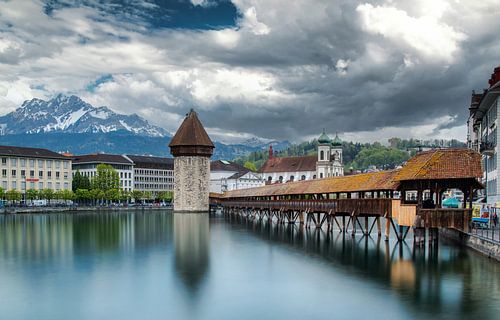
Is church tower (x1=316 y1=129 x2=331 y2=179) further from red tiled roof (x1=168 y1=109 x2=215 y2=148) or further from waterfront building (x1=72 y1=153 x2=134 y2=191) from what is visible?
red tiled roof (x1=168 y1=109 x2=215 y2=148)

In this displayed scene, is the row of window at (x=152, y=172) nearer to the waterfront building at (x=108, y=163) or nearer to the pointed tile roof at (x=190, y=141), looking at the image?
the waterfront building at (x=108, y=163)

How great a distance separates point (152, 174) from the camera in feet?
417

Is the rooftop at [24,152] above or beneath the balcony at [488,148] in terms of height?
above

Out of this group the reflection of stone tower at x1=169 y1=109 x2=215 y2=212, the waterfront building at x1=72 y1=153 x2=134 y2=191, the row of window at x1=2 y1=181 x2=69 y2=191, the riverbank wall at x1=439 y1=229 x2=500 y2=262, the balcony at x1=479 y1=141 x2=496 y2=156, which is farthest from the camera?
the waterfront building at x1=72 y1=153 x2=134 y2=191

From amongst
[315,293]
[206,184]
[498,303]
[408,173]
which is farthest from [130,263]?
[206,184]

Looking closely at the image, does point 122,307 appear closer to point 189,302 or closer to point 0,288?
point 189,302

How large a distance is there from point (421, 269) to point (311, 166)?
99.3m

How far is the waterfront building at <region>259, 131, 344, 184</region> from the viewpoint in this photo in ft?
377

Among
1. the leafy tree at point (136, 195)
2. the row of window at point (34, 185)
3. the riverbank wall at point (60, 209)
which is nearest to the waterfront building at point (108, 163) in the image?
the leafy tree at point (136, 195)

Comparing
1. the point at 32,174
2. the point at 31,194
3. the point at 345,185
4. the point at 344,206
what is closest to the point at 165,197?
the point at 32,174

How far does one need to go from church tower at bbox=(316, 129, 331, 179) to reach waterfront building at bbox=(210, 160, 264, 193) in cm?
1301

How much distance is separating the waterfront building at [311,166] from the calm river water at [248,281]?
275 ft

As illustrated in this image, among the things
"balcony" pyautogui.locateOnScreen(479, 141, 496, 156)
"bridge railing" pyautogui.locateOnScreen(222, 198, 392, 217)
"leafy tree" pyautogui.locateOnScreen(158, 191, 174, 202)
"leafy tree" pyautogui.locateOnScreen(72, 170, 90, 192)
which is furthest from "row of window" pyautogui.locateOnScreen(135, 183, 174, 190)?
"balcony" pyautogui.locateOnScreen(479, 141, 496, 156)

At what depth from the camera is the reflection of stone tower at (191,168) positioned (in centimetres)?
7269
